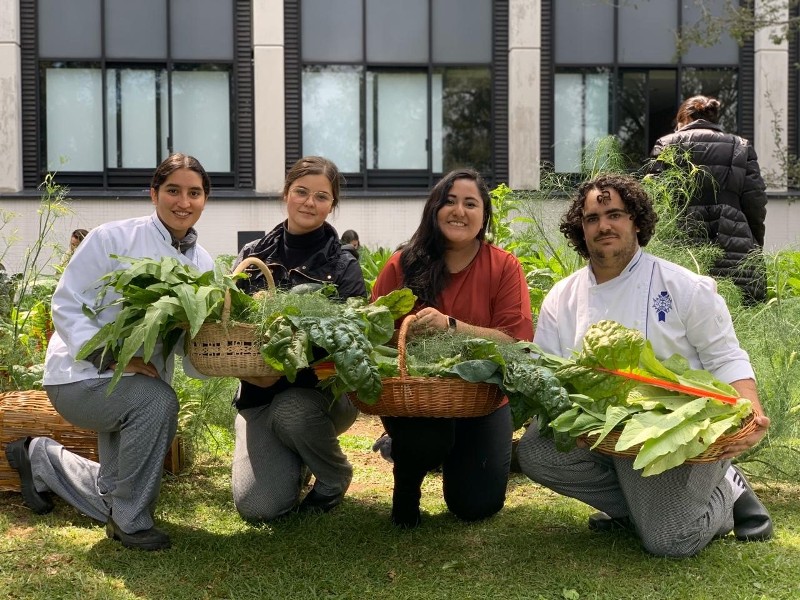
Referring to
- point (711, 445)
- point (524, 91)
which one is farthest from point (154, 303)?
point (524, 91)

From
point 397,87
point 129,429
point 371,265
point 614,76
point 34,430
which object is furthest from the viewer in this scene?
point 614,76

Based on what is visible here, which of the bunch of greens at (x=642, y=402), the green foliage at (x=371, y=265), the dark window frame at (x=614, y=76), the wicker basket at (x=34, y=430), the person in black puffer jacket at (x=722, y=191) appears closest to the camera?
the bunch of greens at (x=642, y=402)

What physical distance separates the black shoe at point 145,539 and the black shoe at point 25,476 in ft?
2.29

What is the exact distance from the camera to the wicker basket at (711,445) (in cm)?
363

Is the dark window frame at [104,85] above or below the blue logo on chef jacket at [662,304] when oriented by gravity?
above

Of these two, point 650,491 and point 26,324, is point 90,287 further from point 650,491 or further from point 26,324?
point 650,491

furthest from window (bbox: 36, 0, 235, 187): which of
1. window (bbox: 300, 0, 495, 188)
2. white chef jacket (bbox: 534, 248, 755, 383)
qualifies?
white chef jacket (bbox: 534, 248, 755, 383)

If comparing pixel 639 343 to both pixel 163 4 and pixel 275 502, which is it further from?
pixel 163 4

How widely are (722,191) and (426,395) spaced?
168 inches

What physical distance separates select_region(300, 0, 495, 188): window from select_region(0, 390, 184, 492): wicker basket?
491 inches

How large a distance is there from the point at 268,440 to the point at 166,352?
2.75 ft

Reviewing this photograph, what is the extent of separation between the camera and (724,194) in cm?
718

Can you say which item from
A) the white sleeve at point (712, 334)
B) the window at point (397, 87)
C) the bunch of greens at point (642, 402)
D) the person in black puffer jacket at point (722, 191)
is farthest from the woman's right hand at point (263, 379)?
the window at point (397, 87)

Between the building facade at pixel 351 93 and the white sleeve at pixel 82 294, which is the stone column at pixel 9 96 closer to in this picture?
the building facade at pixel 351 93
